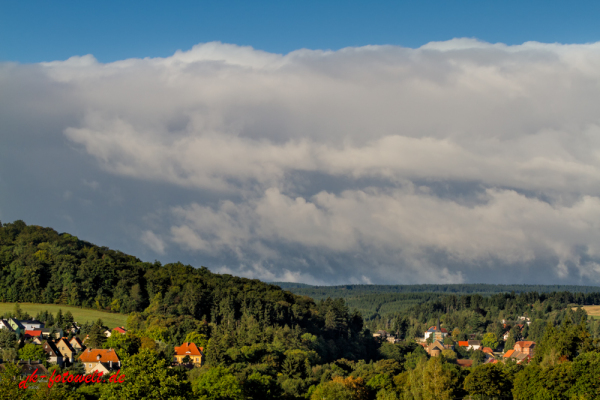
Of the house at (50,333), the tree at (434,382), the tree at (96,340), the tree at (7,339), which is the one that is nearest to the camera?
the tree at (434,382)

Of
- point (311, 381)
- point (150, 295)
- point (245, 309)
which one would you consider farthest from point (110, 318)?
point (311, 381)

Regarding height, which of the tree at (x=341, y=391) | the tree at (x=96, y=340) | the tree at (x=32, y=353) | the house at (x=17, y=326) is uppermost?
the house at (x=17, y=326)

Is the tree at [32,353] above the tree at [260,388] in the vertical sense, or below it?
above

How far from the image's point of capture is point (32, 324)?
148625 millimetres

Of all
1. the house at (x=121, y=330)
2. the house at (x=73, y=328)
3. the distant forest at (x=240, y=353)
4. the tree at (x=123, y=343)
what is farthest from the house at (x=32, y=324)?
the tree at (x=123, y=343)

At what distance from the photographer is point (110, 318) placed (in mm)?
172750

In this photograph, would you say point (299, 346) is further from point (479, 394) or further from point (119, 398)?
point (119, 398)

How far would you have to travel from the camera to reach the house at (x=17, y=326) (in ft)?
449

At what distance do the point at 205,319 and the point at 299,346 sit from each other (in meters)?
29.0

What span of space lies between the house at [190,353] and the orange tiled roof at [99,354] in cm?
1750

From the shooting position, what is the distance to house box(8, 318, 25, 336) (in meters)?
137

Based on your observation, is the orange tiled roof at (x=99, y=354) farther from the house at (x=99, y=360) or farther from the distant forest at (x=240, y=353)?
the distant forest at (x=240, y=353)

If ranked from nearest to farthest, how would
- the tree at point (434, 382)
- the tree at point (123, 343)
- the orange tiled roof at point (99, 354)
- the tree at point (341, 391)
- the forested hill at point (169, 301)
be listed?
the tree at point (434, 382)
the tree at point (341, 391)
the orange tiled roof at point (99, 354)
the tree at point (123, 343)
the forested hill at point (169, 301)

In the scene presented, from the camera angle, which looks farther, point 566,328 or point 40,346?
point 566,328
